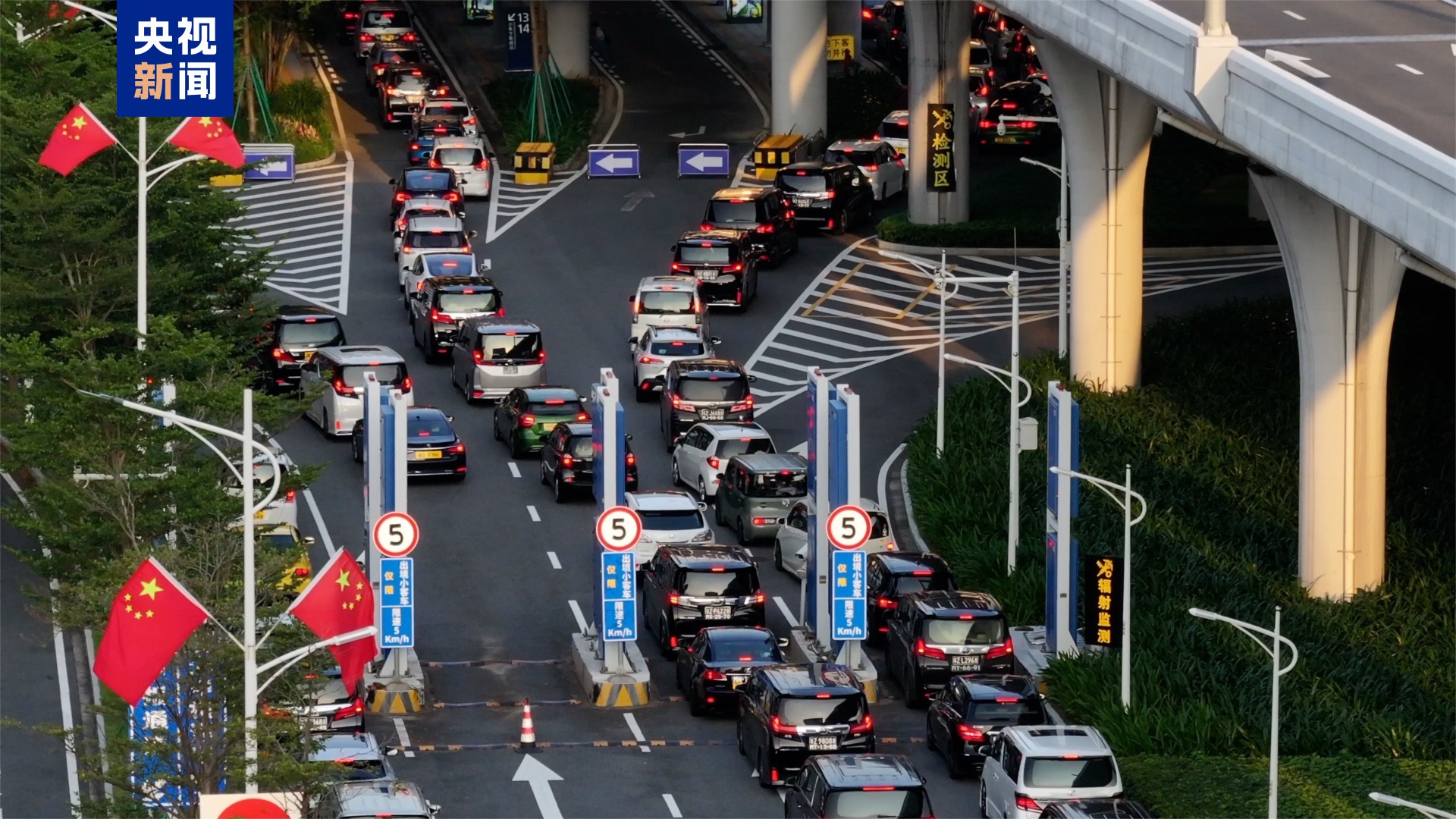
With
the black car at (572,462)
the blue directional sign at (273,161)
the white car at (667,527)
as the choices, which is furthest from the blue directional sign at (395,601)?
the blue directional sign at (273,161)

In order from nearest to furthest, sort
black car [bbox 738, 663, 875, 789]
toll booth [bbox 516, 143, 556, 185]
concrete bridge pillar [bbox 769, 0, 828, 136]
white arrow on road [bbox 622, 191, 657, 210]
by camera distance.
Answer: black car [bbox 738, 663, 875, 789] < white arrow on road [bbox 622, 191, 657, 210] < toll booth [bbox 516, 143, 556, 185] < concrete bridge pillar [bbox 769, 0, 828, 136]

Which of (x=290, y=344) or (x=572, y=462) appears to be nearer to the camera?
(x=572, y=462)

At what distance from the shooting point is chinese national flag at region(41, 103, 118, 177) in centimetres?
4478

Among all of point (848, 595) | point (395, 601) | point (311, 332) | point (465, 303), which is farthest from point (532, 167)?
point (848, 595)

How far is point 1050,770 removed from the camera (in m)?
35.2

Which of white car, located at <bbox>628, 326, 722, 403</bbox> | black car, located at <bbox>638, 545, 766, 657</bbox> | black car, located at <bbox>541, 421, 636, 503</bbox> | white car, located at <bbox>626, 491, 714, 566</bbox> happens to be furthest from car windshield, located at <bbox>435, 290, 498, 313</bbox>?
Result: black car, located at <bbox>638, 545, 766, 657</bbox>

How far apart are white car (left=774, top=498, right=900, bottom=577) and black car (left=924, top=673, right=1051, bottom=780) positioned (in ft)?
28.0

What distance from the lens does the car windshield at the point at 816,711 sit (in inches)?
1486

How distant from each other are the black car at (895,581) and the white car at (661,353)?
12440 millimetres

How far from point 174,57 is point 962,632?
15.0 m

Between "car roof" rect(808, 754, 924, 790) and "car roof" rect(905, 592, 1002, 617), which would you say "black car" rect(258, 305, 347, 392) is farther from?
"car roof" rect(808, 754, 924, 790)

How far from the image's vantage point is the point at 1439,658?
40000mm

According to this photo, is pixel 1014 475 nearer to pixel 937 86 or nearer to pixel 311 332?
pixel 311 332

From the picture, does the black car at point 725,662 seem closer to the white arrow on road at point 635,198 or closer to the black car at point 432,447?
the black car at point 432,447
